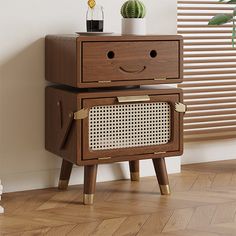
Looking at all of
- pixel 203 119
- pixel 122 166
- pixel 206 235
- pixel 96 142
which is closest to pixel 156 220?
pixel 206 235

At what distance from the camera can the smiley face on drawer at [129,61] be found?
121 inches

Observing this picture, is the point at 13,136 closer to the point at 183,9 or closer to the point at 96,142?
the point at 96,142

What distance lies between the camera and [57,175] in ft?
11.5

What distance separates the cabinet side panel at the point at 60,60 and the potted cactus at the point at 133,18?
32 centimetres

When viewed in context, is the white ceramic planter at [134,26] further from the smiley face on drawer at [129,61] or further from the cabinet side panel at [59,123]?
the cabinet side panel at [59,123]

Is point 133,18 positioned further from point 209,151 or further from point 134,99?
point 209,151

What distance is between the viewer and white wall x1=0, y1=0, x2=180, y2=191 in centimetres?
330

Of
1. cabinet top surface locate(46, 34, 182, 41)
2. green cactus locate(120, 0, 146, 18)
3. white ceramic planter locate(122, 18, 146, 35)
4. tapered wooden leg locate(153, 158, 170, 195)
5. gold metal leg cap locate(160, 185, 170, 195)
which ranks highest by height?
green cactus locate(120, 0, 146, 18)

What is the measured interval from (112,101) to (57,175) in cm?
58

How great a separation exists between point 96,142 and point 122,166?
20.8 inches

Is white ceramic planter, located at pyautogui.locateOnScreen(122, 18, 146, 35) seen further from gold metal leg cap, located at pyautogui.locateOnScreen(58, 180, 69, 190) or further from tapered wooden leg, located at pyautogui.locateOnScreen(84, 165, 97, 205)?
gold metal leg cap, located at pyautogui.locateOnScreen(58, 180, 69, 190)

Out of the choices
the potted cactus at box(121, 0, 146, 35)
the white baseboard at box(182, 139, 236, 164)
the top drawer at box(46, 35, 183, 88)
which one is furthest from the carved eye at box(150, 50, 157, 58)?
the white baseboard at box(182, 139, 236, 164)

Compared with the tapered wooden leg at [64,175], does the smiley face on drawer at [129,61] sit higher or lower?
higher

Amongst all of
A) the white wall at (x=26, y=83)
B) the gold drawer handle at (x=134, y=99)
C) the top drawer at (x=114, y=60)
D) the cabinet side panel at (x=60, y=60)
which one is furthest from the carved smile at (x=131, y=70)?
the white wall at (x=26, y=83)
